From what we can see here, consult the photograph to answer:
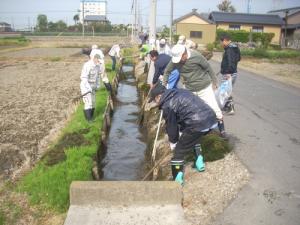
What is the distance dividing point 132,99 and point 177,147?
1003cm

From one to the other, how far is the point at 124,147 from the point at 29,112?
3300mm

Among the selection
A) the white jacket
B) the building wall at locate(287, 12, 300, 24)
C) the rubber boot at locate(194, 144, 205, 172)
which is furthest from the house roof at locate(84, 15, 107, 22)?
the rubber boot at locate(194, 144, 205, 172)

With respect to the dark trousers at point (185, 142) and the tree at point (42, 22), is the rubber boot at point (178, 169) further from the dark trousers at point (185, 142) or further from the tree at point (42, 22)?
the tree at point (42, 22)

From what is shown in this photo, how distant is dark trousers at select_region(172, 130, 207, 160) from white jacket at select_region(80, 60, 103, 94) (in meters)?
4.16

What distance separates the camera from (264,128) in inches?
319

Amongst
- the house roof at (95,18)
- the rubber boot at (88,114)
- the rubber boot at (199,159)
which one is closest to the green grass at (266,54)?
the rubber boot at (88,114)

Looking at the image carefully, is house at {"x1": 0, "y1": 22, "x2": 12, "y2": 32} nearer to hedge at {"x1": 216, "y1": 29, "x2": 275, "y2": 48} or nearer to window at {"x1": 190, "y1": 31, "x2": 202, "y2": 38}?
window at {"x1": 190, "y1": 31, "x2": 202, "y2": 38}

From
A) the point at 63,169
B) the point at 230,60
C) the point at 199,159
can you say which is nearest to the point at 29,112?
the point at 63,169

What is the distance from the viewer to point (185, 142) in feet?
16.7

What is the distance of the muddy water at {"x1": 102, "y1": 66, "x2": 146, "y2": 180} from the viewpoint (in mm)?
7633

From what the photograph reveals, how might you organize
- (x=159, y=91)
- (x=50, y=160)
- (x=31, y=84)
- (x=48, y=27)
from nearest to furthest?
(x=159, y=91) < (x=50, y=160) < (x=31, y=84) < (x=48, y=27)

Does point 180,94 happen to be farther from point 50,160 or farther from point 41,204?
point 50,160

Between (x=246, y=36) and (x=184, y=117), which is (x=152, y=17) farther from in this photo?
(x=246, y=36)

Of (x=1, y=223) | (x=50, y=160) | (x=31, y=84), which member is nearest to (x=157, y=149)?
(x=50, y=160)
